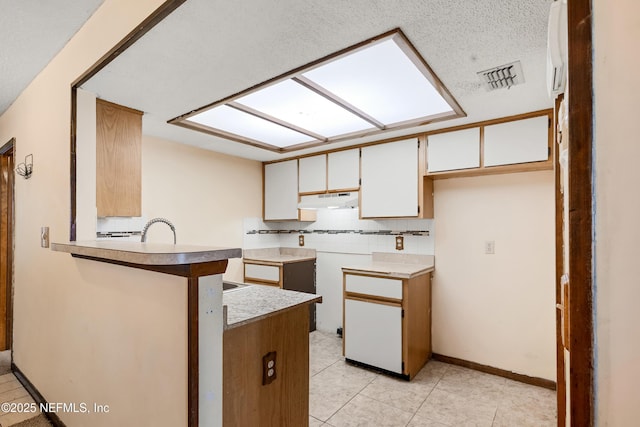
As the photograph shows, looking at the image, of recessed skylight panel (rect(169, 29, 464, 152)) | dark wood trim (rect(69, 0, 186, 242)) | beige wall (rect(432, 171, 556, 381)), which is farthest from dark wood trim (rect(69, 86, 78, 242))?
beige wall (rect(432, 171, 556, 381))

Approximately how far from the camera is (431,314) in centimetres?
316

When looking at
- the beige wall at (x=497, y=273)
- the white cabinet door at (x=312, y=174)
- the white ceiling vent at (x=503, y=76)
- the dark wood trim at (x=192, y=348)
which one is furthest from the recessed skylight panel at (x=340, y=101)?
the dark wood trim at (x=192, y=348)

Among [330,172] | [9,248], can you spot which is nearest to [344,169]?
[330,172]

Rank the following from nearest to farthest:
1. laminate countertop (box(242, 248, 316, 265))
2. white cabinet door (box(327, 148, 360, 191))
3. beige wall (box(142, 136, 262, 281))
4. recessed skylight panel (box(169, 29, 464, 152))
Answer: recessed skylight panel (box(169, 29, 464, 152))
beige wall (box(142, 136, 262, 281))
white cabinet door (box(327, 148, 360, 191))
laminate countertop (box(242, 248, 316, 265))

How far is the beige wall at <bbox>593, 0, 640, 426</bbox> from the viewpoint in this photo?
494 millimetres

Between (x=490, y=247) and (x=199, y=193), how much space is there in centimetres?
305

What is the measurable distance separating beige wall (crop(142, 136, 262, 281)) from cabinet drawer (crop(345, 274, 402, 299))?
153 centimetres

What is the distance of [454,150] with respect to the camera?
2.79m

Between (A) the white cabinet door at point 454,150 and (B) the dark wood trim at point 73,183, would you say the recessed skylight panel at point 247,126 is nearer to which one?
(B) the dark wood trim at point 73,183

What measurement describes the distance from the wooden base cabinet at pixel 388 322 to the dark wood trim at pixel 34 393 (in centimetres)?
218

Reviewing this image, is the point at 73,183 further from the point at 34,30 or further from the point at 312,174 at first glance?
the point at 312,174

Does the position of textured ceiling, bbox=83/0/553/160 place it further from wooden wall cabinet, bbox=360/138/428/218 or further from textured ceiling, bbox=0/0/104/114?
wooden wall cabinet, bbox=360/138/428/218

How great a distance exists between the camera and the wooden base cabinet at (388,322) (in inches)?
106

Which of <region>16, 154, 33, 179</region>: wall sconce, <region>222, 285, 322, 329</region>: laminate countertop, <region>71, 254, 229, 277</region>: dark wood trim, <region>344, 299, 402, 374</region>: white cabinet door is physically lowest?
<region>344, 299, 402, 374</region>: white cabinet door
